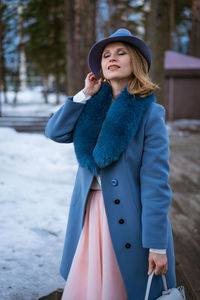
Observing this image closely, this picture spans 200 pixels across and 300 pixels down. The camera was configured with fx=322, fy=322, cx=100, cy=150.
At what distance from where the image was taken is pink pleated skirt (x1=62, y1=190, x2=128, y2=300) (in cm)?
193

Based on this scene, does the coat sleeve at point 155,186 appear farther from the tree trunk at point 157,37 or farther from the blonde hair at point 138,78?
the tree trunk at point 157,37

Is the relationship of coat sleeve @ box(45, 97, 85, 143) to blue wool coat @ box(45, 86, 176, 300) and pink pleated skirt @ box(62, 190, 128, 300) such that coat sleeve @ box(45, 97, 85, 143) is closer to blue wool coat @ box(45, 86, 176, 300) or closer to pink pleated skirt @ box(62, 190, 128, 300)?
blue wool coat @ box(45, 86, 176, 300)

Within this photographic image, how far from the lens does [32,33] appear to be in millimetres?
24922

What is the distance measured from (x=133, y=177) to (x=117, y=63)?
677 millimetres

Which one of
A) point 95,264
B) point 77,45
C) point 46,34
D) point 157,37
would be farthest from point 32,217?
point 46,34

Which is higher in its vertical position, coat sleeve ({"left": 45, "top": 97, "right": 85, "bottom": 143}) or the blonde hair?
the blonde hair

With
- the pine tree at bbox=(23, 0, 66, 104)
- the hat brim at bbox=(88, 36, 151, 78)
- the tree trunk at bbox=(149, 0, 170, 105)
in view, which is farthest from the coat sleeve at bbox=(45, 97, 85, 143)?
the pine tree at bbox=(23, 0, 66, 104)

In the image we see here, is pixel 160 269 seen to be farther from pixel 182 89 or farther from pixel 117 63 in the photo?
pixel 182 89

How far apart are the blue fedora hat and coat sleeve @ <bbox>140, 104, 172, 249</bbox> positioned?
0.41m

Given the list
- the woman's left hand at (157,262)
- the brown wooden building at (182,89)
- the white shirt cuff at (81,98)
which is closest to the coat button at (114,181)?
the woman's left hand at (157,262)

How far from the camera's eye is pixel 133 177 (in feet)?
6.10

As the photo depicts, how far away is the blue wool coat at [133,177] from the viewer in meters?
1.77

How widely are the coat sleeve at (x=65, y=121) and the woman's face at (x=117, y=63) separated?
10.6 inches

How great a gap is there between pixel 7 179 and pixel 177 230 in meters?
3.39
